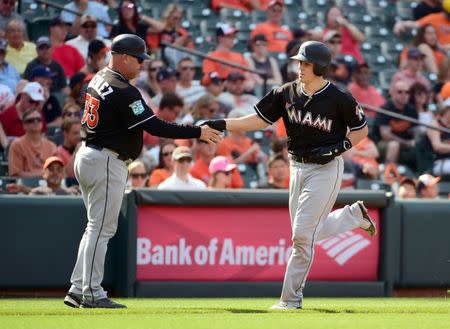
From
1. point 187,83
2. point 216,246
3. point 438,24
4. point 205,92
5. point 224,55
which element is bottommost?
→ point 216,246

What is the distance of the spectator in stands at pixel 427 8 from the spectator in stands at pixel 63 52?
657 cm

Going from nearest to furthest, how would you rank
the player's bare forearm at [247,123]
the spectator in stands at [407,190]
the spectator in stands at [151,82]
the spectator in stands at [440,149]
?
1. the player's bare forearm at [247,123]
2. the spectator in stands at [407,190]
3. the spectator in stands at [151,82]
4. the spectator in stands at [440,149]

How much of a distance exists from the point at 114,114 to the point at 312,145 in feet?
4.85

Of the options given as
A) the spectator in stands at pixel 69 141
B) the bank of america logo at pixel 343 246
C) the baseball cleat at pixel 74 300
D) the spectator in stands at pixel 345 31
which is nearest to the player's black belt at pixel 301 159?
the baseball cleat at pixel 74 300

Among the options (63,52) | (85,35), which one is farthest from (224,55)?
(63,52)

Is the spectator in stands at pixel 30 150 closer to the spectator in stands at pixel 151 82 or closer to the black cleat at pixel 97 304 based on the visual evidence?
the spectator in stands at pixel 151 82

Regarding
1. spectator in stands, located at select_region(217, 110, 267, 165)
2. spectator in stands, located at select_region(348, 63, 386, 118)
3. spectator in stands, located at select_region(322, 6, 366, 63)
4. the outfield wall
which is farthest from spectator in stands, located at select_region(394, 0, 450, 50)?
the outfield wall

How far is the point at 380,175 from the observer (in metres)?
14.5

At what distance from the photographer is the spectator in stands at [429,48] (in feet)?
56.4

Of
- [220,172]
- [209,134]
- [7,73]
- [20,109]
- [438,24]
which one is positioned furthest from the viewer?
[438,24]

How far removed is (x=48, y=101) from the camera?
1316 centimetres

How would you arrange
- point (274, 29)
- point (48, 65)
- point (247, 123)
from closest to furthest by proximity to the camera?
point (247, 123)
point (48, 65)
point (274, 29)

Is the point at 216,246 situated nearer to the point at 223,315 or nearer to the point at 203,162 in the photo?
the point at 203,162

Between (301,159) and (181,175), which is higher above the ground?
(301,159)
